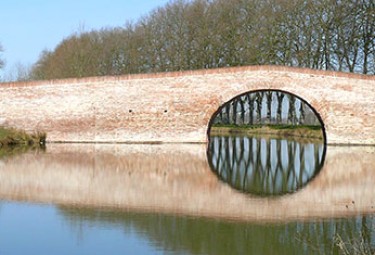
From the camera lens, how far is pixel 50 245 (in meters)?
7.52

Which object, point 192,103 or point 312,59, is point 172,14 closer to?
point 312,59

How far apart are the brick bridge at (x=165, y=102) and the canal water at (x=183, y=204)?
379 cm

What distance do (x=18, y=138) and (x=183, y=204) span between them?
582 inches

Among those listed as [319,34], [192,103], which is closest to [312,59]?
[319,34]

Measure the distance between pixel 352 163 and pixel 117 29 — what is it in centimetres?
2626

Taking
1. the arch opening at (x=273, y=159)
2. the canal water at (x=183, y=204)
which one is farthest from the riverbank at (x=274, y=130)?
the canal water at (x=183, y=204)

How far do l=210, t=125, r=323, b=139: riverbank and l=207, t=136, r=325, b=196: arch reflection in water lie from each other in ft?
18.3

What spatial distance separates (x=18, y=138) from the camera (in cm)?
2355

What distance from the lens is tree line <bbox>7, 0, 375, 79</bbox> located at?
30.0m

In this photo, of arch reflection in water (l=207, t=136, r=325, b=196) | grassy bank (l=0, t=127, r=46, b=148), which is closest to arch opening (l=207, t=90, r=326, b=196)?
arch reflection in water (l=207, t=136, r=325, b=196)

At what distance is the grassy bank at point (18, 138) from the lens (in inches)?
907

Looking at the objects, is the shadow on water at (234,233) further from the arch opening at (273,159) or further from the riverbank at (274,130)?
the riverbank at (274,130)

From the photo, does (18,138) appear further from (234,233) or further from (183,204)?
(234,233)

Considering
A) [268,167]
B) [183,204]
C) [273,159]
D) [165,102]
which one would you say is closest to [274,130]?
[165,102]
